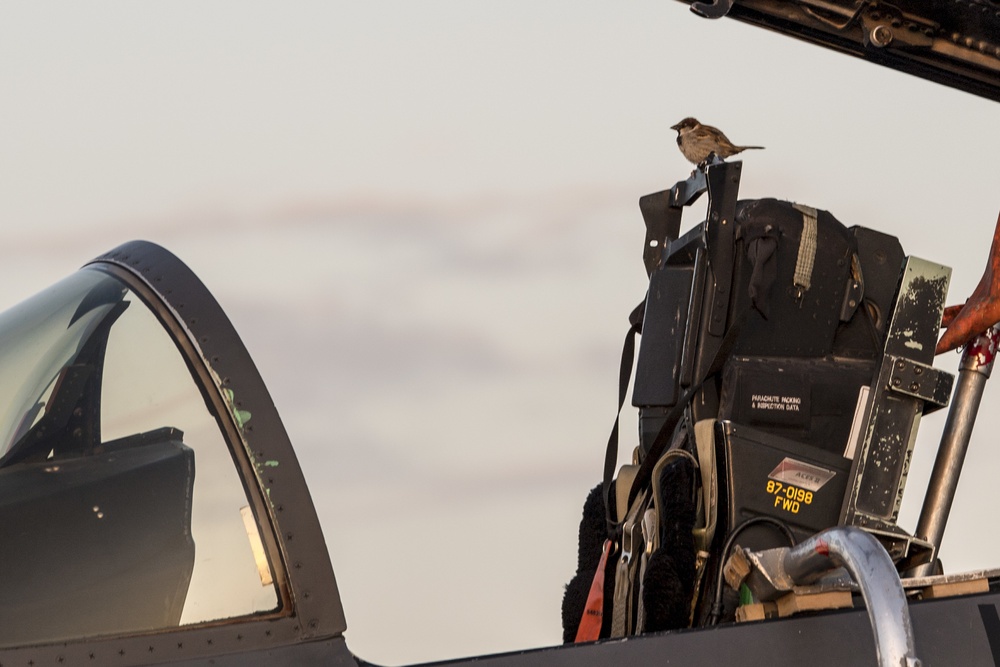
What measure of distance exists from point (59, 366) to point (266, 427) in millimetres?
474

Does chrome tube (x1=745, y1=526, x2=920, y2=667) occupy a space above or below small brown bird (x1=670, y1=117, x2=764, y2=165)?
below

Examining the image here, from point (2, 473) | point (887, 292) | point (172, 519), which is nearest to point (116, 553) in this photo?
point (172, 519)

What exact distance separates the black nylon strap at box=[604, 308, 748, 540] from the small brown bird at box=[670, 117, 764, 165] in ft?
3.76

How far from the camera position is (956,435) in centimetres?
366

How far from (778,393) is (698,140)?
77.3 inches

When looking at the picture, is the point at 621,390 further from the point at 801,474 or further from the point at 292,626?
the point at 292,626

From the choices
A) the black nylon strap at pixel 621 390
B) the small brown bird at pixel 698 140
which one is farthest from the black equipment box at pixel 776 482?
the small brown bird at pixel 698 140

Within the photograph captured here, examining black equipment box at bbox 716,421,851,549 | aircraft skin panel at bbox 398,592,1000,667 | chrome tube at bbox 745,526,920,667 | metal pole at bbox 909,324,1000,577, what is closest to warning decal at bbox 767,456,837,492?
black equipment box at bbox 716,421,851,549

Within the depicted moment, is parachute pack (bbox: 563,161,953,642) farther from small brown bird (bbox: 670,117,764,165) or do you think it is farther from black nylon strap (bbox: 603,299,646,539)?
small brown bird (bbox: 670,117,764,165)

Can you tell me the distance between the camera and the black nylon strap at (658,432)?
3578 millimetres

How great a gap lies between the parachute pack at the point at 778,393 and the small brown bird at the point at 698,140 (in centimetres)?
138

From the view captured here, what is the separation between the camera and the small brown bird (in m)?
5.27

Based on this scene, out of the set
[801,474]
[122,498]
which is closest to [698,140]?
[801,474]

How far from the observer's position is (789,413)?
3.62 m
